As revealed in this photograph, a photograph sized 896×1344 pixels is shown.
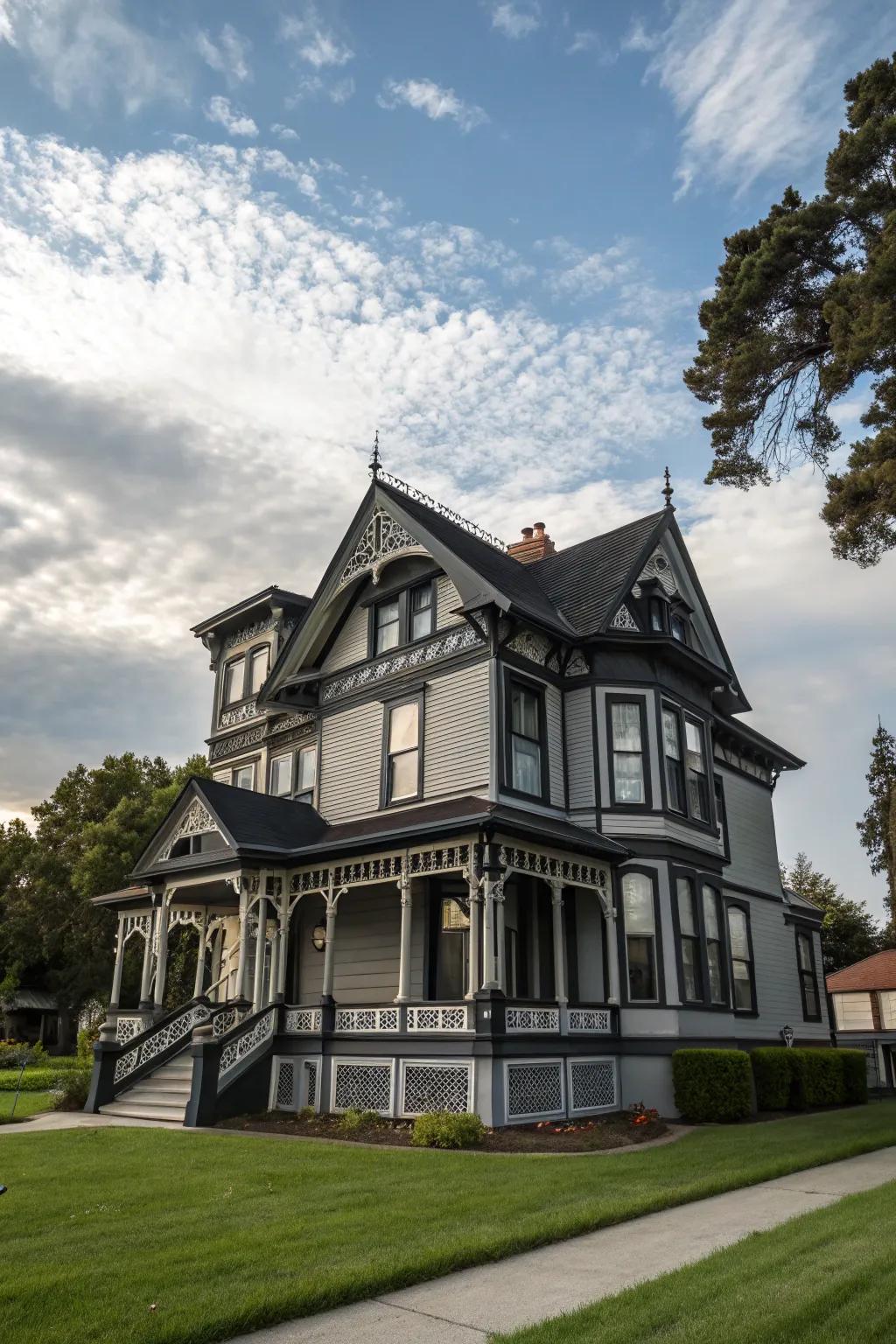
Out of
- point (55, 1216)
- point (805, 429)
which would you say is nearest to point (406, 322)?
point (805, 429)

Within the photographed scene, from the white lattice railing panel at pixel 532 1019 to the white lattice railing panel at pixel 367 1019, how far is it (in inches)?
76.0

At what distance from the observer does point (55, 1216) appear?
7.77m

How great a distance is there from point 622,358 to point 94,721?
18847 mm

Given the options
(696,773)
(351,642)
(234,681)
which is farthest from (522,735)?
(234,681)

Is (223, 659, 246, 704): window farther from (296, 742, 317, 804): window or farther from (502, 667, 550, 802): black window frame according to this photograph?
(502, 667, 550, 802): black window frame

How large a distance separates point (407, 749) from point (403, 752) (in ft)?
0.39

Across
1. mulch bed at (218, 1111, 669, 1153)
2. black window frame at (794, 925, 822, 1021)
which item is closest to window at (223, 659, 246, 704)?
mulch bed at (218, 1111, 669, 1153)

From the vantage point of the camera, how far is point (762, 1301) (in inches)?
218

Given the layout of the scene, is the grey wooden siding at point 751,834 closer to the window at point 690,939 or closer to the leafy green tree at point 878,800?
the window at point 690,939

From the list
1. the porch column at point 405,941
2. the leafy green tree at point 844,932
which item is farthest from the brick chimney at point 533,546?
the leafy green tree at point 844,932

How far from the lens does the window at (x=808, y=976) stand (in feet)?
80.4

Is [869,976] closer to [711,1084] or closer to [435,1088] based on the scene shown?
[711,1084]

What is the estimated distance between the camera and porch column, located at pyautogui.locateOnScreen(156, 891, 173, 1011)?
1855 cm

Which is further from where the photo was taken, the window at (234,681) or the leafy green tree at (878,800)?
the leafy green tree at (878,800)
